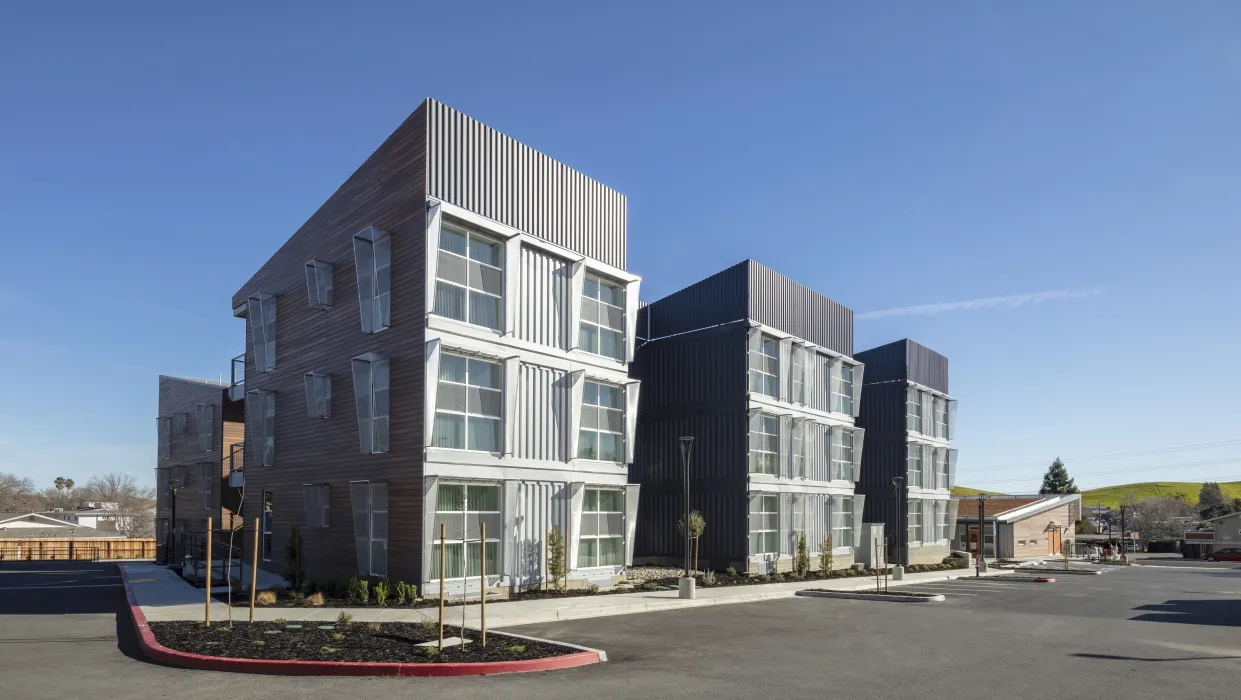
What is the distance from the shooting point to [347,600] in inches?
872

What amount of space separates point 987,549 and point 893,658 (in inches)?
2200

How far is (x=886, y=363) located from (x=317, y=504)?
3318cm

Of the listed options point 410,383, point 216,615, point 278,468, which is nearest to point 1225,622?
point 410,383

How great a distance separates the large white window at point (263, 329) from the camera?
31.8m

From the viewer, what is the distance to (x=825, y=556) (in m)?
38.6

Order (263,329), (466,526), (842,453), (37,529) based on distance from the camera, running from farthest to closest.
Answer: (37,529) → (842,453) → (263,329) → (466,526)

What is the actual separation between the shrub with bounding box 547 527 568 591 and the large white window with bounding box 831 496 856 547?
18.3m

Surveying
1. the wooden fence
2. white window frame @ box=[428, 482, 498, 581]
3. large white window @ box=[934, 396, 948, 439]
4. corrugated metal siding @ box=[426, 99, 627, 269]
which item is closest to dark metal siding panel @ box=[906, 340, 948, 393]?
large white window @ box=[934, 396, 948, 439]

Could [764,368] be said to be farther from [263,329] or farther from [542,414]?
[263,329]

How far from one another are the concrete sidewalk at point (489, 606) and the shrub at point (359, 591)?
1355mm

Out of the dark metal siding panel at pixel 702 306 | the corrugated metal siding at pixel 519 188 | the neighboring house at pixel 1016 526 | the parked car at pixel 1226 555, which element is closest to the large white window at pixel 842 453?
the dark metal siding panel at pixel 702 306

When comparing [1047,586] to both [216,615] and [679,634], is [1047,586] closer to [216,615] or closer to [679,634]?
[679,634]

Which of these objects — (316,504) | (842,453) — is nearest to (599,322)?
(316,504)

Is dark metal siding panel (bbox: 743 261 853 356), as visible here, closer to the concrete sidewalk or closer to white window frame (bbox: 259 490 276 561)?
the concrete sidewalk
